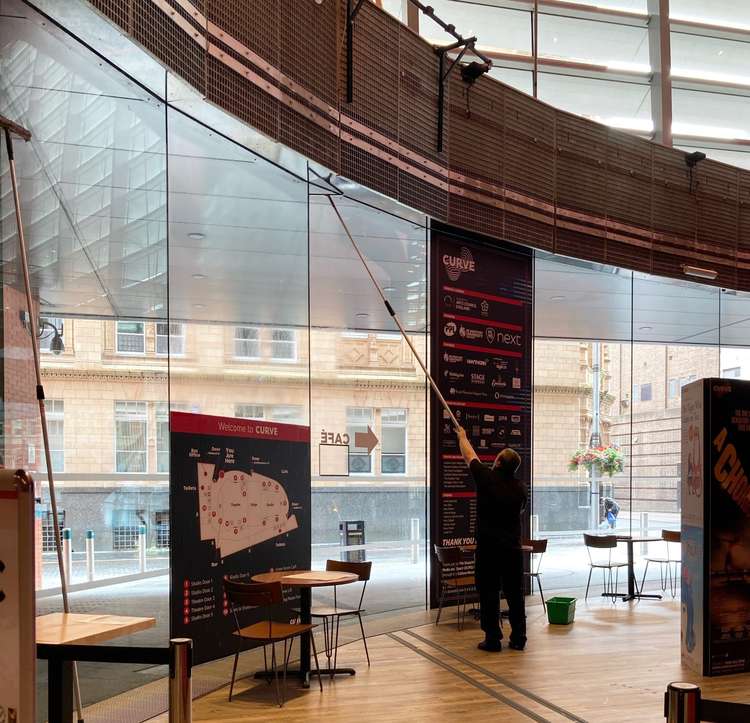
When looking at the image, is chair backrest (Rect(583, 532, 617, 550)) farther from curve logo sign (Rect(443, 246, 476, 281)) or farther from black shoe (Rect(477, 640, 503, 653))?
curve logo sign (Rect(443, 246, 476, 281))

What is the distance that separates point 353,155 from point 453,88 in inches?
75.5

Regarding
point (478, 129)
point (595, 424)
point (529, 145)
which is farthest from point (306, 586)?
point (595, 424)

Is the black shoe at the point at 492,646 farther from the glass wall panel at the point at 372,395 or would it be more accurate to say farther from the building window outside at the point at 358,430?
the building window outside at the point at 358,430

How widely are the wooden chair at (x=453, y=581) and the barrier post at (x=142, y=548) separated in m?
3.32

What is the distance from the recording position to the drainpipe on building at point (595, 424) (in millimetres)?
11180

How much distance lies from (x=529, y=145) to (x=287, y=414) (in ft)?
14.0

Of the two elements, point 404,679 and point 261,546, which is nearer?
point 404,679

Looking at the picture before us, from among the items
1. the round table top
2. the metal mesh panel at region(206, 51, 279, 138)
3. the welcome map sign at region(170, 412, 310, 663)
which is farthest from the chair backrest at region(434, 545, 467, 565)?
the metal mesh panel at region(206, 51, 279, 138)

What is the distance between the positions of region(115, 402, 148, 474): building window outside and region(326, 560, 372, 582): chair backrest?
1.90 m

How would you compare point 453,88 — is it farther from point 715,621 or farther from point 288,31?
point 715,621

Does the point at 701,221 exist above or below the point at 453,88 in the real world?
below

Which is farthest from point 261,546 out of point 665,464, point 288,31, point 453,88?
point 665,464

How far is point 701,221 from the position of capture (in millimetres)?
11148

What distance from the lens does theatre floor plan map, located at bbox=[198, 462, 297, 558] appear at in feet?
19.8
